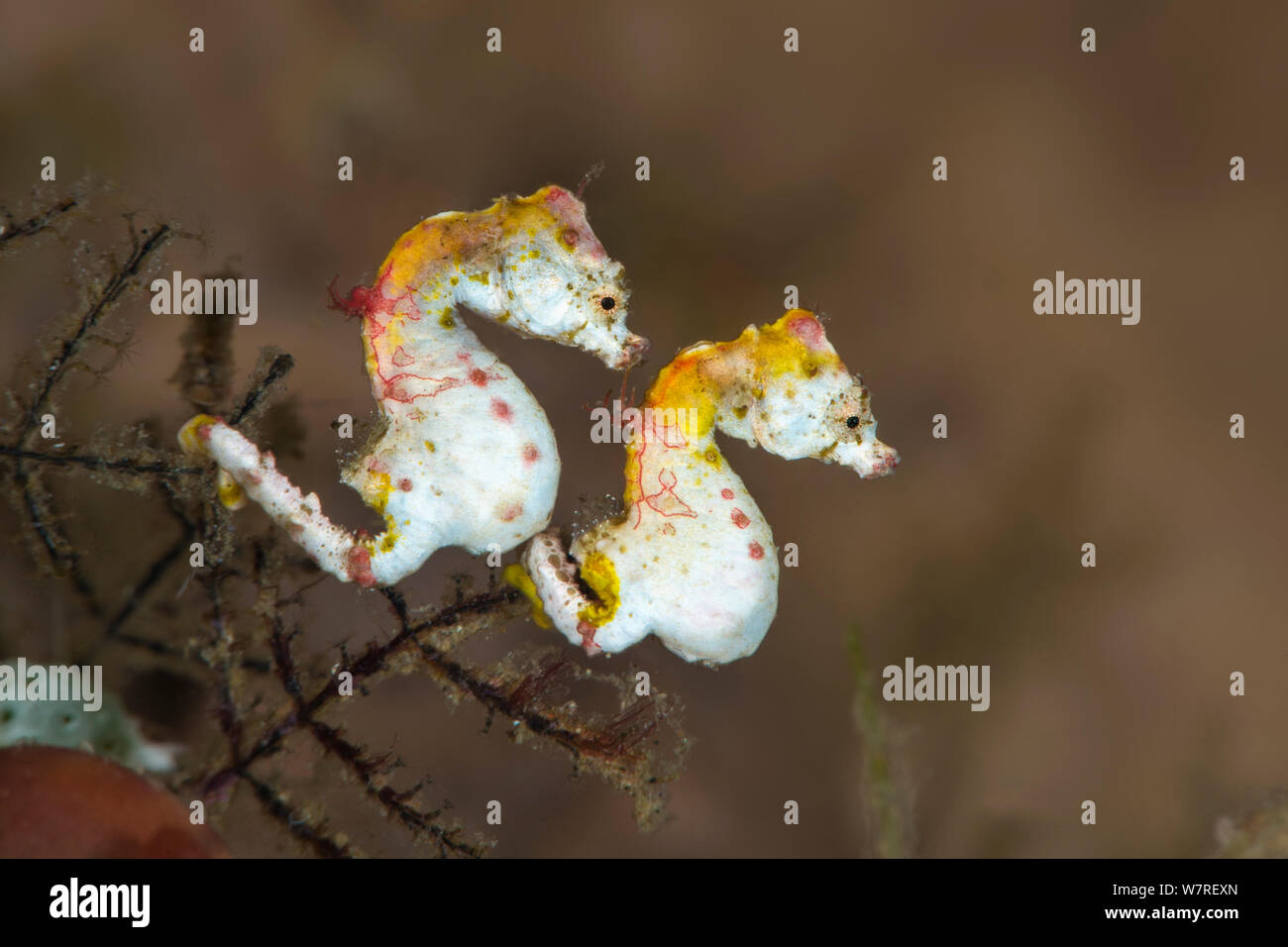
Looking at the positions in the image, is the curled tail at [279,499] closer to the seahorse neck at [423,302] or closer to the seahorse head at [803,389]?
the seahorse neck at [423,302]

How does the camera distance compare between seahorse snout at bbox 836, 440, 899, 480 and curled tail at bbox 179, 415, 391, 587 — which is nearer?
curled tail at bbox 179, 415, 391, 587

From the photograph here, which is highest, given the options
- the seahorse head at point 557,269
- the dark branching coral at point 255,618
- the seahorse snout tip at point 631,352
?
the seahorse head at point 557,269

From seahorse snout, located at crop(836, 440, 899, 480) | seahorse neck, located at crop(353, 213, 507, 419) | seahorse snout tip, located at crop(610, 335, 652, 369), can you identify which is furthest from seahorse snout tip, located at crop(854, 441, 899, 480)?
seahorse neck, located at crop(353, 213, 507, 419)

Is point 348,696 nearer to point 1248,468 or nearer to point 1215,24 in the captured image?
point 1248,468

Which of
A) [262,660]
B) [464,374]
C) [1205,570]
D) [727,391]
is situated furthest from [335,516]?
[1205,570]

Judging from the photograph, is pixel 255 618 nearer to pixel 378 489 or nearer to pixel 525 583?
pixel 378 489

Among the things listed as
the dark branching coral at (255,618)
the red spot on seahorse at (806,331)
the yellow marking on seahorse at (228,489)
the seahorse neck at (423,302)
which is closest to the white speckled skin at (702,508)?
the red spot on seahorse at (806,331)

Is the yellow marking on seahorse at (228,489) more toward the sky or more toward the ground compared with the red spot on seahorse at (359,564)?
more toward the sky

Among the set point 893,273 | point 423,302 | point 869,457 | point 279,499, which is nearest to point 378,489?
point 279,499

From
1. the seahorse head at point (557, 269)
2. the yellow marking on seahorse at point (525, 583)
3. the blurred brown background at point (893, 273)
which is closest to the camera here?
the seahorse head at point (557, 269)

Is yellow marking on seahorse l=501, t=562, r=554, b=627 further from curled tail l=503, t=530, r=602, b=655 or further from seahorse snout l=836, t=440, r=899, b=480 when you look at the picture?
seahorse snout l=836, t=440, r=899, b=480
